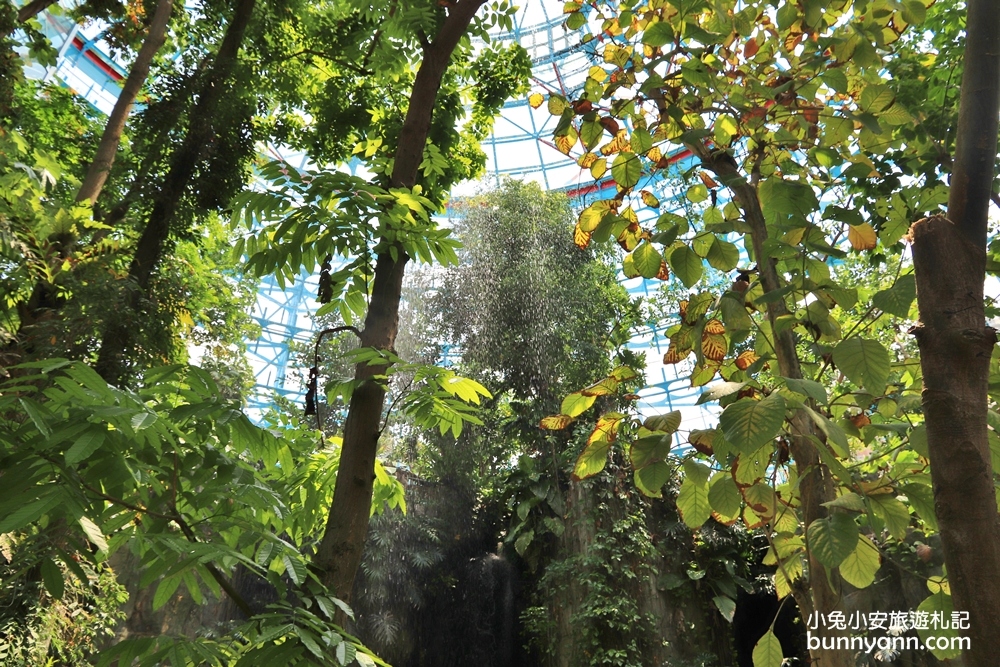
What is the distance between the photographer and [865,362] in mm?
989

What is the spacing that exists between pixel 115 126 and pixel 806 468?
5.04m

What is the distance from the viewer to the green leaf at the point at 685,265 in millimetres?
1294

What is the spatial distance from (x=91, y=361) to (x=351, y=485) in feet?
9.97

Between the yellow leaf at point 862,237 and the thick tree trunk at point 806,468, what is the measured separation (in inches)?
8.0

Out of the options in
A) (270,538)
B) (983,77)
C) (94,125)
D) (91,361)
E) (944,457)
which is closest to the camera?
(944,457)

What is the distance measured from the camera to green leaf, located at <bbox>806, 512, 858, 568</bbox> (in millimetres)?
931

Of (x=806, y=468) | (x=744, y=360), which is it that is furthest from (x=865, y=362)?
(x=744, y=360)

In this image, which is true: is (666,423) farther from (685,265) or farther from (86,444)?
(86,444)

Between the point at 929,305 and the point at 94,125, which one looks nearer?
the point at 929,305

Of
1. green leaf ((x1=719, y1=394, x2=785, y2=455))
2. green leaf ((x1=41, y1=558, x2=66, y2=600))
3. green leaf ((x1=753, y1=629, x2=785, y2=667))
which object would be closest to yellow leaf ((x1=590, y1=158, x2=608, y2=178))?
green leaf ((x1=719, y1=394, x2=785, y2=455))

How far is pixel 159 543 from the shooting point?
4.31ft

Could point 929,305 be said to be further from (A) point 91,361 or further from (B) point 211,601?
(B) point 211,601

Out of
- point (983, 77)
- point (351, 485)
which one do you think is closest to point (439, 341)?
point (351, 485)

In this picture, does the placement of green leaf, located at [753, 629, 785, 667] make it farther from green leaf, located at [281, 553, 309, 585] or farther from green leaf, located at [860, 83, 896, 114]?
green leaf, located at [860, 83, 896, 114]
